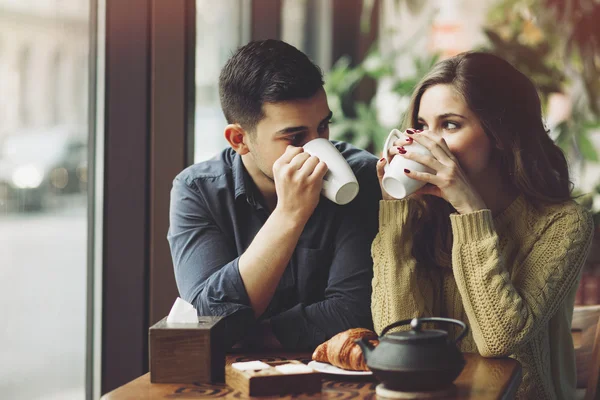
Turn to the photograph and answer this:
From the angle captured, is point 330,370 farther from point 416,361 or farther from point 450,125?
point 450,125

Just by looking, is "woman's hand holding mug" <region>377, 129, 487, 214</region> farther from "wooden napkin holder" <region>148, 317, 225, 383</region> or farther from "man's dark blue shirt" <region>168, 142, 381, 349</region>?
"wooden napkin holder" <region>148, 317, 225, 383</region>

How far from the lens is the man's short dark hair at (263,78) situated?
5.66 feet

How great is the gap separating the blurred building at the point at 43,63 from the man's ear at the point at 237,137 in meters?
0.45

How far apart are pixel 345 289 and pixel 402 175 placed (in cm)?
31

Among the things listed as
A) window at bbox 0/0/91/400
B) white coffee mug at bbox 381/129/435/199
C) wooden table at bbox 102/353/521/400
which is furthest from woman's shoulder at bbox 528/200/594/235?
window at bbox 0/0/91/400

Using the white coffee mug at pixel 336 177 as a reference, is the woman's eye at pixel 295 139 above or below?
above

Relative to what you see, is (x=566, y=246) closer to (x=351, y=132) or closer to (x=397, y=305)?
(x=397, y=305)

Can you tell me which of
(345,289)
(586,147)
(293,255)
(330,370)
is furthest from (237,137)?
(586,147)

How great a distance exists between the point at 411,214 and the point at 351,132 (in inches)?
88.9

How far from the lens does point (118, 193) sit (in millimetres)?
2051

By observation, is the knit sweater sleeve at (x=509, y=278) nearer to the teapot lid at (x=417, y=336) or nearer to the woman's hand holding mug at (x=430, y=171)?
the woman's hand holding mug at (x=430, y=171)

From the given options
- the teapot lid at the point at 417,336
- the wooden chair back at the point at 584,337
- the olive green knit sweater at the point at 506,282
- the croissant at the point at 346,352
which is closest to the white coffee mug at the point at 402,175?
the olive green knit sweater at the point at 506,282

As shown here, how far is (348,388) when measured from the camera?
127 cm

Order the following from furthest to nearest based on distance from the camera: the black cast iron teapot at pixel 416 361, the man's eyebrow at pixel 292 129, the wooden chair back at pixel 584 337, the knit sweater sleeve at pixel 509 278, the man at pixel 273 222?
the wooden chair back at pixel 584 337 → the man's eyebrow at pixel 292 129 → the man at pixel 273 222 → the knit sweater sleeve at pixel 509 278 → the black cast iron teapot at pixel 416 361
